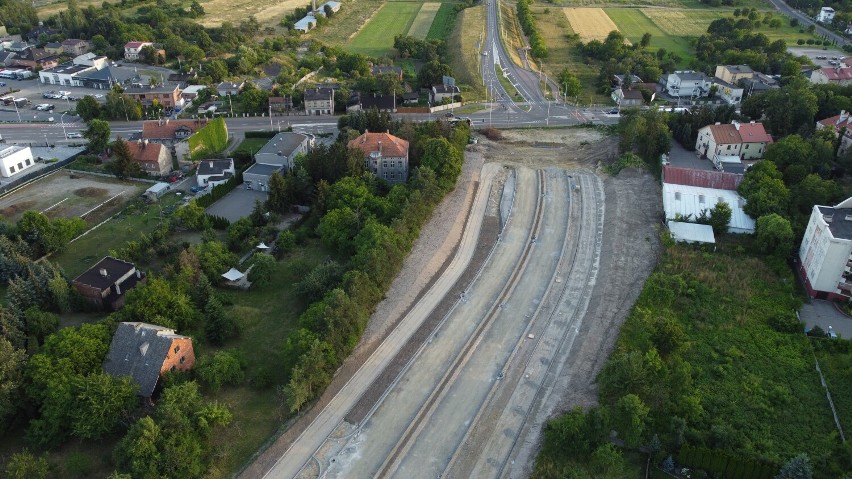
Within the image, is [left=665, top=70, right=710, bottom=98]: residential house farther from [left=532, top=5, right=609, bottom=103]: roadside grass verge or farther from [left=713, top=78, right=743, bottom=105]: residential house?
[left=532, top=5, right=609, bottom=103]: roadside grass verge

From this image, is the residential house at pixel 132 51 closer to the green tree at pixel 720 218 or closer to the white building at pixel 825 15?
the green tree at pixel 720 218

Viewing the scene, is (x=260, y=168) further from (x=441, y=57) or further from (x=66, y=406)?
(x=441, y=57)

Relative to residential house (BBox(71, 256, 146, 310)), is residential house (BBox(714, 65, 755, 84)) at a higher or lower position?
higher

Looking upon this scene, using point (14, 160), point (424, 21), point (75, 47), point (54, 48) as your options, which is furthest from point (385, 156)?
point (424, 21)

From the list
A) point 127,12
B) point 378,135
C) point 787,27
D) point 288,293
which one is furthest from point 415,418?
point 127,12

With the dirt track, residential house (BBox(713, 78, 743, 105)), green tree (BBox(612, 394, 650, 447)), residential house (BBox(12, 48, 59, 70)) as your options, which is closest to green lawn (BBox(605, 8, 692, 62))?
residential house (BBox(713, 78, 743, 105))

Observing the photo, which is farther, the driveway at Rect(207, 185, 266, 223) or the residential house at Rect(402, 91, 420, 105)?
the residential house at Rect(402, 91, 420, 105)
